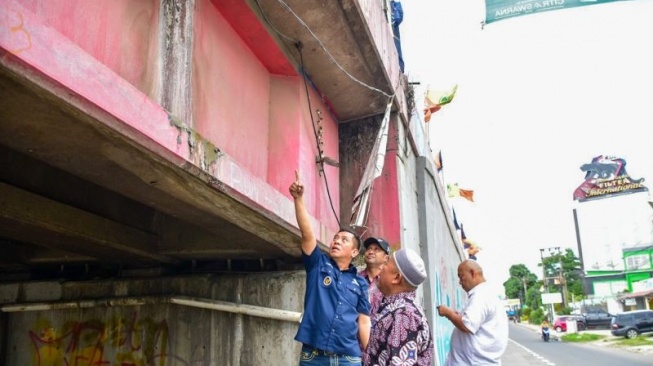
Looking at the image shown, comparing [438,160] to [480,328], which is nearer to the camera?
[480,328]

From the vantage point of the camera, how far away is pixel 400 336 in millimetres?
2891

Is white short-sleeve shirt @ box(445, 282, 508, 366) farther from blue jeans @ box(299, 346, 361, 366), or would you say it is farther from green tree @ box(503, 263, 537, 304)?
green tree @ box(503, 263, 537, 304)

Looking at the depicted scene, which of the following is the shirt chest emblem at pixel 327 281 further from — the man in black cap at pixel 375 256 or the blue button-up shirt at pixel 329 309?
the man in black cap at pixel 375 256

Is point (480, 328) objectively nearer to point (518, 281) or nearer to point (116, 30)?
point (116, 30)

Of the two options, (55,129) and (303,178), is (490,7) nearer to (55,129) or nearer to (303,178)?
(303,178)

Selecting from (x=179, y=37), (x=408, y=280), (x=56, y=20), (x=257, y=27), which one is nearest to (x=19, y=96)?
(x=56, y=20)

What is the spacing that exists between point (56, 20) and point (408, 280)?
2.24m

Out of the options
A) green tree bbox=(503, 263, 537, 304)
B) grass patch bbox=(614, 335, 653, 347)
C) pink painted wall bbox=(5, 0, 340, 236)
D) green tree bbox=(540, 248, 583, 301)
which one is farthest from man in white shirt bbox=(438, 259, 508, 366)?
green tree bbox=(503, 263, 537, 304)

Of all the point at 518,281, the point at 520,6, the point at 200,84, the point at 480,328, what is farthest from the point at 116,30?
the point at 518,281

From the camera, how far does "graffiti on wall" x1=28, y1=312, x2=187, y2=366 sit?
516 cm

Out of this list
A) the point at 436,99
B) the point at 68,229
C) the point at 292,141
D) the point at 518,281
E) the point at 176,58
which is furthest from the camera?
the point at 518,281

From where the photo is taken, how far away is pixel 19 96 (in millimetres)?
2066

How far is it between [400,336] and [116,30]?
2.28 metres

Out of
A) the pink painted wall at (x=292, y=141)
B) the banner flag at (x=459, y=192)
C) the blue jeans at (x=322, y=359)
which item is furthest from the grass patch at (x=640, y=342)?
the blue jeans at (x=322, y=359)
